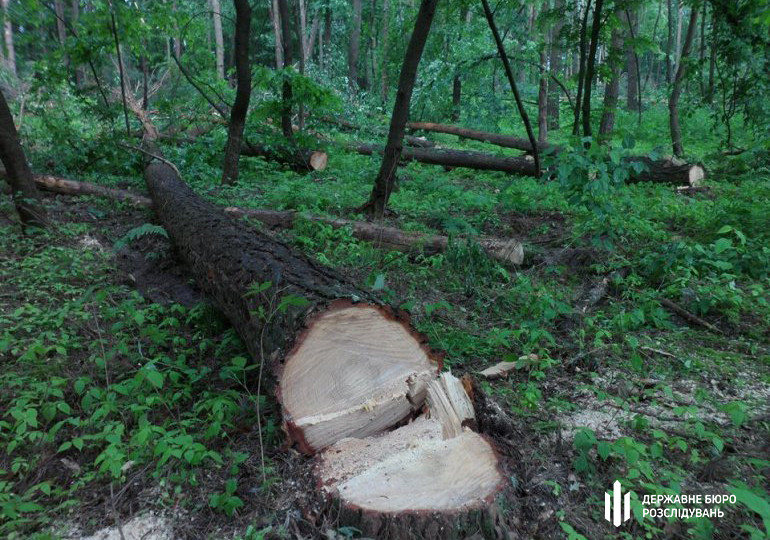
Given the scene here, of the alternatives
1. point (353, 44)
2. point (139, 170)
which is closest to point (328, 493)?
point (139, 170)

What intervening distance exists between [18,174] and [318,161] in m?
5.43

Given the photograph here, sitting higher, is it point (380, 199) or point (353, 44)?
point (353, 44)

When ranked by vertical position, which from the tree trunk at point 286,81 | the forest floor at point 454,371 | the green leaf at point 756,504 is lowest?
the forest floor at point 454,371

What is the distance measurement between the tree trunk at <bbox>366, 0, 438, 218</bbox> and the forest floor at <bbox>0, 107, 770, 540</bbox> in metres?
0.52

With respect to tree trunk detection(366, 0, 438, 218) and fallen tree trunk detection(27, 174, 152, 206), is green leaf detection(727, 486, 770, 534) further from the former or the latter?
fallen tree trunk detection(27, 174, 152, 206)

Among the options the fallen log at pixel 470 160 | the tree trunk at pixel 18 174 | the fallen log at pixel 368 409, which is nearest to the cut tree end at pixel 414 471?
the fallen log at pixel 368 409

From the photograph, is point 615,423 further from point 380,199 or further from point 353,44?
point 353,44

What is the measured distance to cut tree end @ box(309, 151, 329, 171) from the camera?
402 inches

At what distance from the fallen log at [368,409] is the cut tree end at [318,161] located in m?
7.21

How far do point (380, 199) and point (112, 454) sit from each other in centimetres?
495

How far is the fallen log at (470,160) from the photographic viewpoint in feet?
33.5

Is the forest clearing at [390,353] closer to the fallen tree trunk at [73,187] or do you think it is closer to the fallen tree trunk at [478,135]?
the fallen tree trunk at [73,187]

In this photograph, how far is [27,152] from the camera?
376 inches

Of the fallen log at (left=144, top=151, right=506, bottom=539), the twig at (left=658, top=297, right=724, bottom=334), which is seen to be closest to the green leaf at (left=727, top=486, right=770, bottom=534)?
the fallen log at (left=144, top=151, right=506, bottom=539)
